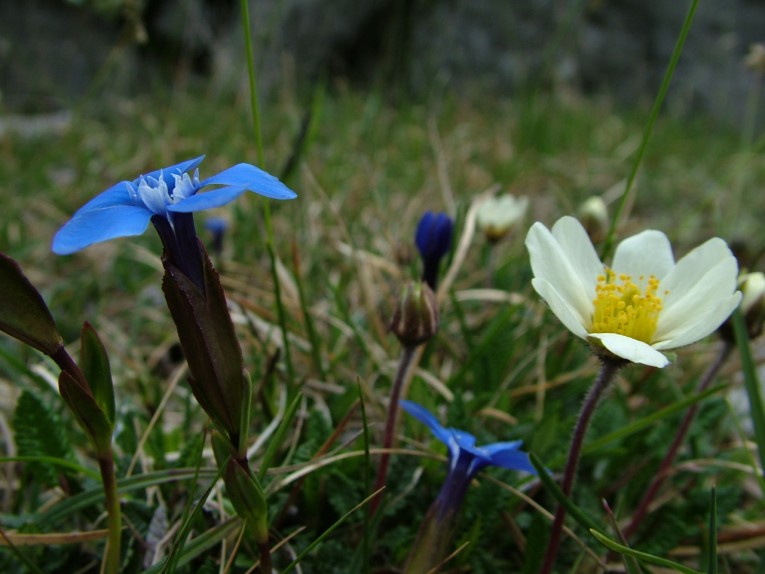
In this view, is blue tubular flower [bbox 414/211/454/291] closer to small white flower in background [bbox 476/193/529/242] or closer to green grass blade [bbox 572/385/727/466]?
green grass blade [bbox 572/385/727/466]

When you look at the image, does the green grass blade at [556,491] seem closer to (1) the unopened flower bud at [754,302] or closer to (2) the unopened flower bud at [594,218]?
(1) the unopened flower bud at [754,302]

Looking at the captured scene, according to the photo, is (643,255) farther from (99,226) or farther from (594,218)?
(99,226)

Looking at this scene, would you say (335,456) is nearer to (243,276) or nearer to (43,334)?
(43,334)

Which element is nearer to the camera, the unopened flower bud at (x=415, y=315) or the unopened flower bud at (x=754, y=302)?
the unopened flower bud at (x=415, y=315)

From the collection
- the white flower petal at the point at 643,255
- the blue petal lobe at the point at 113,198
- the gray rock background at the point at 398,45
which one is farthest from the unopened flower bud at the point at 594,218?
the gray rock background at the point at 398,45

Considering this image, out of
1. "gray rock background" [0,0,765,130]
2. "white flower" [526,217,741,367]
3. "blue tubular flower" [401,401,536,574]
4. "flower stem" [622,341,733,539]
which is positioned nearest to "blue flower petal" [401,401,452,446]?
"blue tubular flower" [401,401,536,574]

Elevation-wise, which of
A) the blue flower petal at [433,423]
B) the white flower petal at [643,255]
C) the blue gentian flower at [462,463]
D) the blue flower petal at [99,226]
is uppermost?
the blue flower petal at [99,226]
